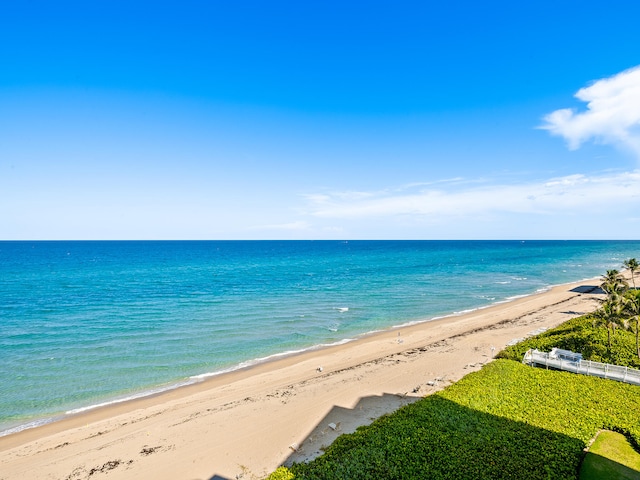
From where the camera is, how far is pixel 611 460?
12539 millimetres

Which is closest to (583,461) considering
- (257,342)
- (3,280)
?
(257,342)

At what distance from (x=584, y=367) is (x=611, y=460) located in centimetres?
1040

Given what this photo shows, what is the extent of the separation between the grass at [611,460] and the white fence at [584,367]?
7.78 m

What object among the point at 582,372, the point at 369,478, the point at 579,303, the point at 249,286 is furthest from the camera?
the point at 249,286

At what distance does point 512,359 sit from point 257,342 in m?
21.6

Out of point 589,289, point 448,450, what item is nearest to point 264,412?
point 448,450

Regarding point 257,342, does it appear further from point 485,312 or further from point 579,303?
point 579,303

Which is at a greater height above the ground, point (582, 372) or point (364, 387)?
point (582, 372)

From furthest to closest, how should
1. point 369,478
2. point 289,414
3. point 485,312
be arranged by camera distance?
point 485,312
point 289,414
point 369,478

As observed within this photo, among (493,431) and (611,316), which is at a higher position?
(611,316)

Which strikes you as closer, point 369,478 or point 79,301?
point 369,478

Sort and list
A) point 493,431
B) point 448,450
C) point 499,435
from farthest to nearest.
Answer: point 493,431 < point 499,435 < point 448,450

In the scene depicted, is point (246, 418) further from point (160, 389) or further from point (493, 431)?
point (493, 431)

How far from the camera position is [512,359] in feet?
79.2
